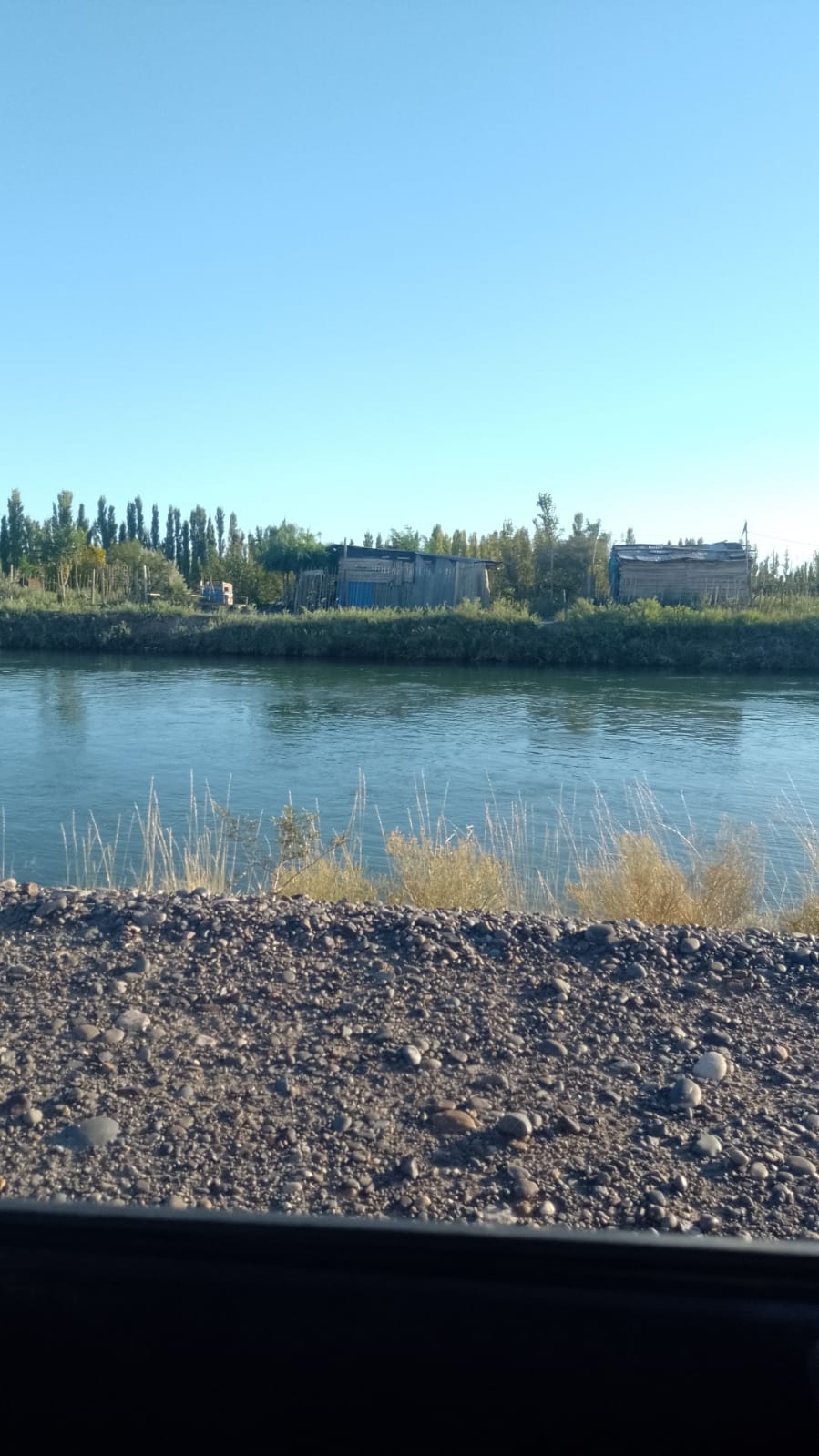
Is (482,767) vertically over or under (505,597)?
under

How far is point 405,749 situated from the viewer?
1944 cm

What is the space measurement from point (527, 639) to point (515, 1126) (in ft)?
111

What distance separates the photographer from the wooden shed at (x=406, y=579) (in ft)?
146

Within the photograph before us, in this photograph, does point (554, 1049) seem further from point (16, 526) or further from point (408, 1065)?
point (16, 526)

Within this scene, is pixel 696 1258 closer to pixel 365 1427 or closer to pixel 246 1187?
pixel 365 1427

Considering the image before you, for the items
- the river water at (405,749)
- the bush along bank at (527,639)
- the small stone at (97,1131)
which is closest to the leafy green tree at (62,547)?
the bush along bank at (527,639)

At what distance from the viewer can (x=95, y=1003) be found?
4434 mm

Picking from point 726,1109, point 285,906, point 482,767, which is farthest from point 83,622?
point 726,1109

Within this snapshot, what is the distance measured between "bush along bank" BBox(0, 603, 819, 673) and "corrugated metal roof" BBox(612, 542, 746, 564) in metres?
5.38

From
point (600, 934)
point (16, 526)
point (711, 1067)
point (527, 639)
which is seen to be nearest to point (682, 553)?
point (527, 639)

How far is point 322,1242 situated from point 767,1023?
302cm

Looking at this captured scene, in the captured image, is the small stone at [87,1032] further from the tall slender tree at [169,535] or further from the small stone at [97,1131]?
the tall slender tree at [169,535]

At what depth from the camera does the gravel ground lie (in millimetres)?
3168

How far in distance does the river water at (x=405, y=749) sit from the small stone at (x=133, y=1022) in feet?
21.6
